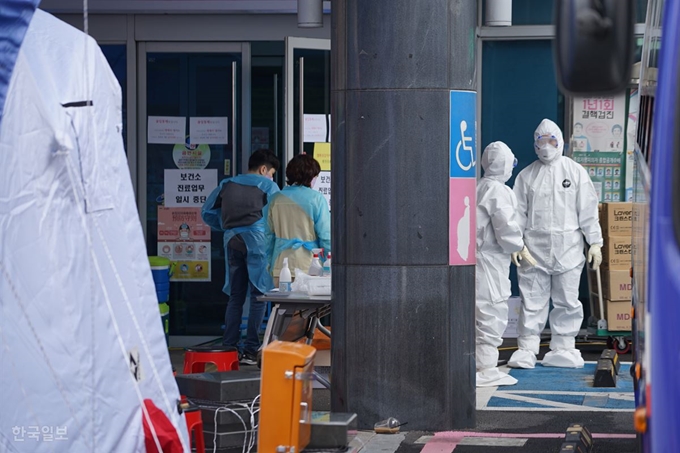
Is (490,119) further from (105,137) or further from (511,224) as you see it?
(105,137)

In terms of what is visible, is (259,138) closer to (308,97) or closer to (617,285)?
(308,97)

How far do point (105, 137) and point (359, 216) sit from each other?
334 cm

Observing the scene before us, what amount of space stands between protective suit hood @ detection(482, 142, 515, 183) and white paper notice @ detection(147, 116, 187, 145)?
3.12 meters

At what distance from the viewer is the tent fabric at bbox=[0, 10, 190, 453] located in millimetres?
4211

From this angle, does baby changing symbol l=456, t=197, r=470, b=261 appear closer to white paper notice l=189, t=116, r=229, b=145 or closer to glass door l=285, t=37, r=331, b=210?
glass door l=285, t=37, r=331, b=210

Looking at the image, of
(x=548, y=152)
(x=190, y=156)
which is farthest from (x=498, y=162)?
(x=190, y=156)

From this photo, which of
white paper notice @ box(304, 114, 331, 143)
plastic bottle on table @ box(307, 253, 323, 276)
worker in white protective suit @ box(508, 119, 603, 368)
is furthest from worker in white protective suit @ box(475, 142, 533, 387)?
white paper notice @ box(304, 114, 331, 143)

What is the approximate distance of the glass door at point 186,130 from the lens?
38.2ft

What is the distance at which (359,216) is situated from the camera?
7.66 meters

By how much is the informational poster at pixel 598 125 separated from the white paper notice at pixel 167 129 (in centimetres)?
388

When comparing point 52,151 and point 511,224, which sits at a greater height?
point 52,151

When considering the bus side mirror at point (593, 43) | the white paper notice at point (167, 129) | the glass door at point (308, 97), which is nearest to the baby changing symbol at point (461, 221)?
the glass door at point (308, 97)

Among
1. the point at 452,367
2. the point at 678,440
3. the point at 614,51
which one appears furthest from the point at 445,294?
the point at 678,440

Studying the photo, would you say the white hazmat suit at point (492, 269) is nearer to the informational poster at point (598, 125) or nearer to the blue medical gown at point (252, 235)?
the blue medical gown at point (252, 235)
